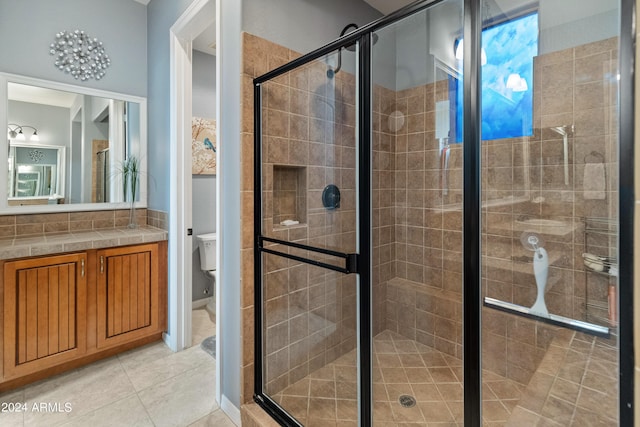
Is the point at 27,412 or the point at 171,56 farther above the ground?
the point at 171,56

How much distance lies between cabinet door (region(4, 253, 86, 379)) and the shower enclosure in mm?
1342

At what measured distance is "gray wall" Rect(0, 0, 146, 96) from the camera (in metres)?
2.09

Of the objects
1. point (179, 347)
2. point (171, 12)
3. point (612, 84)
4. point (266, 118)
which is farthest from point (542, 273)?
point (171, 12)

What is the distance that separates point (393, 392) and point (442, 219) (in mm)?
1005

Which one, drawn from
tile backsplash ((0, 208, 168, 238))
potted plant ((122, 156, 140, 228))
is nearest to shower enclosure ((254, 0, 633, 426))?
tile backsplash ((0, 208, 168, 238))

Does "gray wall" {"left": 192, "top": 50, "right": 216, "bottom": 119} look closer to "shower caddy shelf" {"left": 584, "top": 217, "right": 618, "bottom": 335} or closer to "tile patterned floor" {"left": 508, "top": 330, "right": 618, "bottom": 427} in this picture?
"shower caddy shelf" {"left": 584, "top": 217, "right": 618, "bottom": 335}

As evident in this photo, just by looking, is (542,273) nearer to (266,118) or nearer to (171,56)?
(266,118)

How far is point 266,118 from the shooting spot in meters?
1.63

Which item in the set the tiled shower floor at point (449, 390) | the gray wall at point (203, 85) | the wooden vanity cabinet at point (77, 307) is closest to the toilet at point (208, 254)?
the wooden vanity cabinet at point (77, 307)

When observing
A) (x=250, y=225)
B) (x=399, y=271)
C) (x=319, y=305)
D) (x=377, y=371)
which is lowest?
(x=377, y=371)

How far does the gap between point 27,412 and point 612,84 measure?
3.01 metres

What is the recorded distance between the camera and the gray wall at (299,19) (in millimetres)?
1626

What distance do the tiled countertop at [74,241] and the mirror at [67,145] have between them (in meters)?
0.25

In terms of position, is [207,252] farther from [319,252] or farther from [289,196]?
[319,252]
